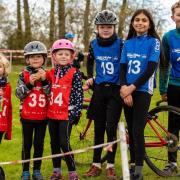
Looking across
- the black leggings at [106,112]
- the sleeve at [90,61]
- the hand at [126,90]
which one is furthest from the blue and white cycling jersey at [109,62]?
the hand at [126,90]

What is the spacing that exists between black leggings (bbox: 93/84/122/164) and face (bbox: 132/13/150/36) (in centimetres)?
77

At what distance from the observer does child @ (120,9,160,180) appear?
507cm

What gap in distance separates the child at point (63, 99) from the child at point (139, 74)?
594 millimetres

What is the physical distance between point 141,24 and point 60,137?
5.32 feet

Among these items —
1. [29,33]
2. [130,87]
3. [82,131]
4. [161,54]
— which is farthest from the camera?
[29,33]

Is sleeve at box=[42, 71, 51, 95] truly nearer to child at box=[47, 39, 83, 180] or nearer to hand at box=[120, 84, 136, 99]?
child at box=[47, 39, 83, 180]

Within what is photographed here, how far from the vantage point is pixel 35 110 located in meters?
5.30

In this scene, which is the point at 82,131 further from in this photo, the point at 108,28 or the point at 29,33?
the point at 29,33

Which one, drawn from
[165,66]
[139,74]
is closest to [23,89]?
[139,74]

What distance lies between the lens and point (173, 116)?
588 cm

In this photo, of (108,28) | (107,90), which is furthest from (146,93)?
(108,28)

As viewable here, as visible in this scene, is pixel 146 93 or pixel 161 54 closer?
pixel 146 93

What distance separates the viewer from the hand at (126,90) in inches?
198

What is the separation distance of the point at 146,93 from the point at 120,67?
0.43 metres
